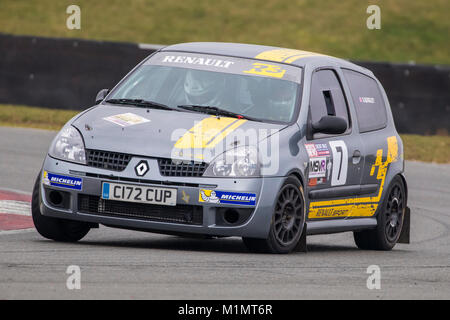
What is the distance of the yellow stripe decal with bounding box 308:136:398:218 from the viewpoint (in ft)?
30.6

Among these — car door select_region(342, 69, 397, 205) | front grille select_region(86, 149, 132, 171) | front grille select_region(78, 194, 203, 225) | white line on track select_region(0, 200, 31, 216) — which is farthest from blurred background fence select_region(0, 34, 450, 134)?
front grille select_region(78, 194, 203, 225)

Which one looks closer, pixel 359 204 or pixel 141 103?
pixel 141 103

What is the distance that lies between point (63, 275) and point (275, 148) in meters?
2.24

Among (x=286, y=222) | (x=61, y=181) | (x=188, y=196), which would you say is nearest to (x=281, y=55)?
(x=286, y=222)

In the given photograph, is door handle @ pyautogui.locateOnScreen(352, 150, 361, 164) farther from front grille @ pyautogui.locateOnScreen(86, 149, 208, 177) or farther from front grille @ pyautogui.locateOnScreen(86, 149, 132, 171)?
front grille @ pyautogui.locateOnScreen(86, 149, 132, 171)

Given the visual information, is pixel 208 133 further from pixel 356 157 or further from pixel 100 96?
pixel 356 157

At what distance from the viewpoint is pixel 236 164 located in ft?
27.0

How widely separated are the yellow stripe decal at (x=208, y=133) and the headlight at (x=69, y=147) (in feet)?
2.41

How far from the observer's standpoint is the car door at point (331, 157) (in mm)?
9125

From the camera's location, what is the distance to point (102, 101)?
934 centimetres

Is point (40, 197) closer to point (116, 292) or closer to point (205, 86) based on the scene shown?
point (205, 86)

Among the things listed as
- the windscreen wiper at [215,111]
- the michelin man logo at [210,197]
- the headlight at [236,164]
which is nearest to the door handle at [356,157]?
the windscreen wiper at [215,111]

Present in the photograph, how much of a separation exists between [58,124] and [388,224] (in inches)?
447
